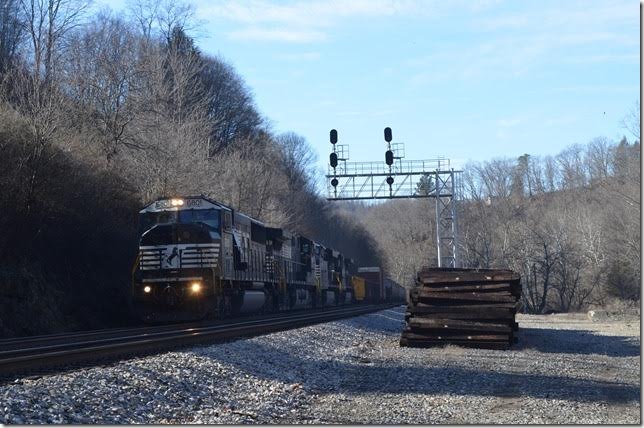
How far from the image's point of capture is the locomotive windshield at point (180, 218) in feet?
93.6

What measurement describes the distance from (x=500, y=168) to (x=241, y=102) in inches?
1569

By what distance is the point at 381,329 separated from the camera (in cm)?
2931

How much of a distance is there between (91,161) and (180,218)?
784 cm

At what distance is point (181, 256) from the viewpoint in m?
27.9

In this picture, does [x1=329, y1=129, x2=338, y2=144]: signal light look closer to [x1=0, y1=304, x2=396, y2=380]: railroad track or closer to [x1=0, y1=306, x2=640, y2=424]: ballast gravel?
[x1=0, y1=304, x2=396, y2=380]: railroad track

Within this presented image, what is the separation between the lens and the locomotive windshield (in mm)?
28531

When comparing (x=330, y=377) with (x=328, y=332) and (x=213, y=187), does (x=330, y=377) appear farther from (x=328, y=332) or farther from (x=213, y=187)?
(x=213, y=187)

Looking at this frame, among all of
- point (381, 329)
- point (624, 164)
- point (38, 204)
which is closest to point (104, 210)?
point (38, 204)

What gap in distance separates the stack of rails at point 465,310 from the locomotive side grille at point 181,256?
8.52 meters

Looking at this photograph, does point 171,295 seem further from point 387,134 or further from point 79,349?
point 387,134

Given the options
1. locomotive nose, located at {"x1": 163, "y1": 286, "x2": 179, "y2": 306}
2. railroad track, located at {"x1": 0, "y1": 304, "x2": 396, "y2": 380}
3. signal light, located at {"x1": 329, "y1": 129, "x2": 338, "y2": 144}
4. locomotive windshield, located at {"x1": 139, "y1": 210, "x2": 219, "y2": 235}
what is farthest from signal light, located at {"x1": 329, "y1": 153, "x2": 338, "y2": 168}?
railroad track, located at {"x1": 0, "y1": 304, "x2": 396, "y2": 380}

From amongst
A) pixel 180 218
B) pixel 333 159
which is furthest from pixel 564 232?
pixel 180 218

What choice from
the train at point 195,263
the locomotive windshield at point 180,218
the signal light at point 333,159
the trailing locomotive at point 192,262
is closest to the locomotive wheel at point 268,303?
the train at point 195,263

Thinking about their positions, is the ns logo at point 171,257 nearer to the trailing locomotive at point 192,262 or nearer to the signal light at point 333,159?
the trailing locomotive at point 192,262
